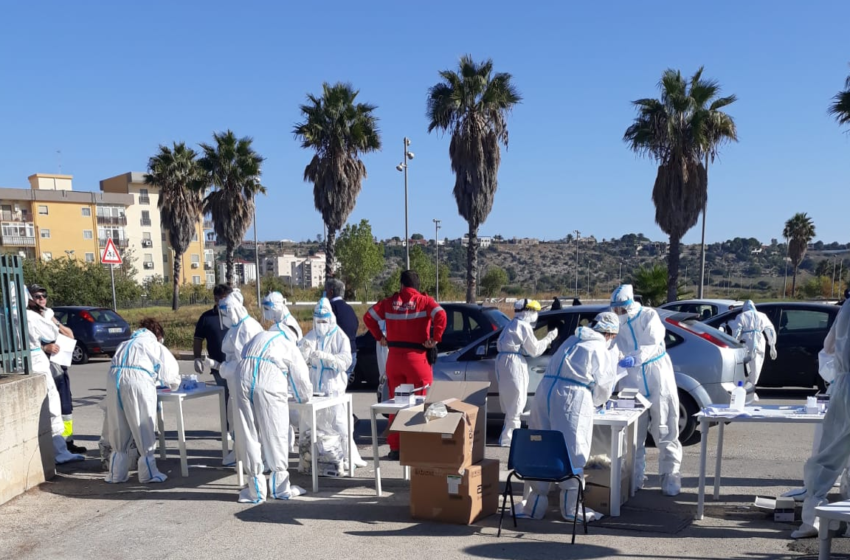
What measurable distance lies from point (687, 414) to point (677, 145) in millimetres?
17198

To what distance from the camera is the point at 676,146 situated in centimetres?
2327

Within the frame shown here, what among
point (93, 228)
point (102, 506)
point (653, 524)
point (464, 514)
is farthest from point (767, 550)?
point (93, 228)

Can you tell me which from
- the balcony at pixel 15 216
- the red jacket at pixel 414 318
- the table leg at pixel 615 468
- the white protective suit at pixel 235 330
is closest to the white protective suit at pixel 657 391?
the table leg at pixel 615 468

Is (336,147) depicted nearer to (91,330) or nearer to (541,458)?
(91,330)

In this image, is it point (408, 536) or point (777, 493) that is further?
point (777, 493)

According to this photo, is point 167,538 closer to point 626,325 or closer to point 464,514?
point 464,514

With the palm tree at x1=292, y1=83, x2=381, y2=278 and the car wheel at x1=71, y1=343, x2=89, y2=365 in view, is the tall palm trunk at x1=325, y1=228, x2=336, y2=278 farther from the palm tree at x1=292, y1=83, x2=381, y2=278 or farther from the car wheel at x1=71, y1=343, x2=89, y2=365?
the car wheel at x1=71, y1=343, x2=89, y2=365

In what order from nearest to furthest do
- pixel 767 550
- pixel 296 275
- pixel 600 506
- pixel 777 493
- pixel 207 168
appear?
pixel 767 550 < pixel 600 506 < pixel 777 493 < pixel 207 168 < pixel 296 275

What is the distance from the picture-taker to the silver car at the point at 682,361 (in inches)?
317

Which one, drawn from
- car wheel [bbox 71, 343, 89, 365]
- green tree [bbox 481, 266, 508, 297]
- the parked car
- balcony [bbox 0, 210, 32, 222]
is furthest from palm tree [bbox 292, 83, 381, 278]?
balcony [bbox 0, 210, 32, 222]

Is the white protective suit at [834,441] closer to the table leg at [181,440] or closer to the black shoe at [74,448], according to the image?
the table leg at [181,440]

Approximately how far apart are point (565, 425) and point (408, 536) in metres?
1.51

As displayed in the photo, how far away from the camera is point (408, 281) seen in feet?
25.6

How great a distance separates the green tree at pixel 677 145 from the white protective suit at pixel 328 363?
18.4 m
